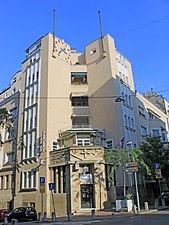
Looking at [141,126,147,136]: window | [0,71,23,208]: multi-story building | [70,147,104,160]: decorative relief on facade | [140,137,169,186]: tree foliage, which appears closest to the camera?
[70,147,104,160]: decorative relief on facade

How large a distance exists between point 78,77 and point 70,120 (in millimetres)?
7967

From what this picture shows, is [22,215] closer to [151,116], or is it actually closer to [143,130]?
[143,130]

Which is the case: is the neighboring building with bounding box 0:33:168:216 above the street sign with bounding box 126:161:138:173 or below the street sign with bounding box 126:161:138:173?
above

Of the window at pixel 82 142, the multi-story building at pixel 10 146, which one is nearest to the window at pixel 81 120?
the window at pixel 82 142

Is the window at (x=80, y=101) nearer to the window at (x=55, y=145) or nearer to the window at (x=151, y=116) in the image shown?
the window at (x=55, y=145)

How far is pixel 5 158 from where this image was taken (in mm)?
38719

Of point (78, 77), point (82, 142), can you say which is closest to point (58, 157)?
point (82, 142)

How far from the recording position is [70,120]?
36469mm

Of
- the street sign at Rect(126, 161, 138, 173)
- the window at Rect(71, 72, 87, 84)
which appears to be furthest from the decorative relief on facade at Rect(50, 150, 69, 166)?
the window at Rect(71, 72, 87, 84)

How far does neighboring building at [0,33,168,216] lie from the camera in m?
27.8

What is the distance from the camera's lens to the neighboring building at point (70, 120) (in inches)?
1096

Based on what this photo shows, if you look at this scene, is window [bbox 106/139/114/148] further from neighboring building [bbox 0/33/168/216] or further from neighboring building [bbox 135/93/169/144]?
neighboring building [bbox 135/93/169/144]

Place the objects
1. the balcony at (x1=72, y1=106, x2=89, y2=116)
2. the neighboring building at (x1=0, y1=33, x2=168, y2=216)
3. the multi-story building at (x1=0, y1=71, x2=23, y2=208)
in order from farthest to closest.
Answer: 1. the balcony at (x1=72, y1=106, x2=89, y2=116)
2. the multi-story building at (x1=0, y1=71, x2=23, y2=208)
3. the neighboring building at (x1=0, y1=33, x2=168, y2=216)

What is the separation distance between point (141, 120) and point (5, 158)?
22278 millimetres
